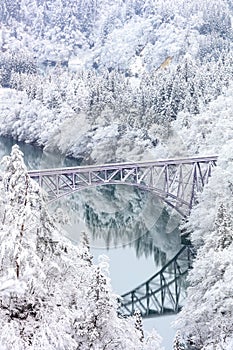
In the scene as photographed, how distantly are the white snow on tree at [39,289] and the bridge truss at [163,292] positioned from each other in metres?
14.3

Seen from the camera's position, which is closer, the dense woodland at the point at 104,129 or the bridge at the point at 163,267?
the dense woodland at the point at 104,129

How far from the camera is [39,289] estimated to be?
963 centimetres

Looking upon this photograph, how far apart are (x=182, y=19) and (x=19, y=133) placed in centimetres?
5523

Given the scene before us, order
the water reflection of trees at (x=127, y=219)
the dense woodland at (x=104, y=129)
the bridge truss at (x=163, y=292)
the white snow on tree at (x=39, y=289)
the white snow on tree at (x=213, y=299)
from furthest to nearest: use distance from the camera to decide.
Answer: the water reflection of trees at (x=127, y=219), the bridge truss at (x=163, y=292), the white snow on tree at (x=213, y=299), the dense woodland at (x=104, y=129), the white snow on tree at (x=39, y=289)

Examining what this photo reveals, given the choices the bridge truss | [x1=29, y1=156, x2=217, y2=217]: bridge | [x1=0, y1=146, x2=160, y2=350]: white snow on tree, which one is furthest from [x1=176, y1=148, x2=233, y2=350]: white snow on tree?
[x1=29, y1=156, x2=217, y2=217]: bridge

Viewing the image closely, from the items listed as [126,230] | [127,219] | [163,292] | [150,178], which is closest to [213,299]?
[163,292]

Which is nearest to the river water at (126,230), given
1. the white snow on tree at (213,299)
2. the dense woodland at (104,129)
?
the dense woodland at (104,129)

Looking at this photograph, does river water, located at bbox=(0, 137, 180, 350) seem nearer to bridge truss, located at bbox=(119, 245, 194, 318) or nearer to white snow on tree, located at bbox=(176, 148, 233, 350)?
bridge truss, located at bbox=(119, 245, 194, 318)

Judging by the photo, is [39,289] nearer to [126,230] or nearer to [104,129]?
[126,230]

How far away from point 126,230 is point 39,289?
29375 millimetres

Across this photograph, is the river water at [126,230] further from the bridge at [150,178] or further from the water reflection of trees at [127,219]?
the bridge at [150,178]

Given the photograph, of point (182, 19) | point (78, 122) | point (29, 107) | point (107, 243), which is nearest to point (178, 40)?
point (182, 19)

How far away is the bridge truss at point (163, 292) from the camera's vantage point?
27.1 metres

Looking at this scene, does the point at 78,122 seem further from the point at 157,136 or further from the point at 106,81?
the point at 157,136
